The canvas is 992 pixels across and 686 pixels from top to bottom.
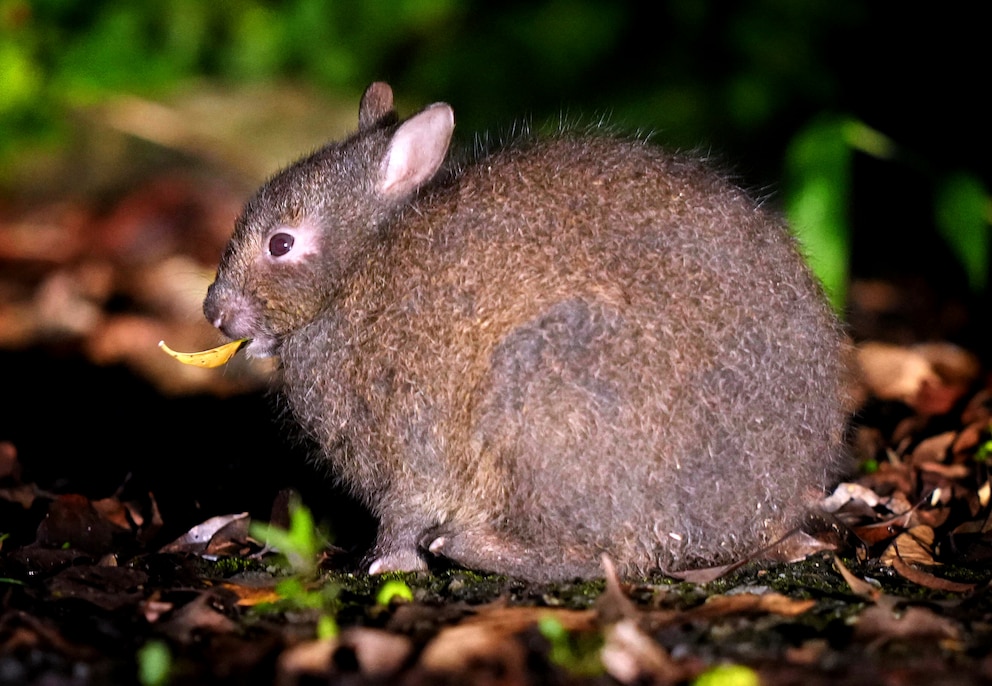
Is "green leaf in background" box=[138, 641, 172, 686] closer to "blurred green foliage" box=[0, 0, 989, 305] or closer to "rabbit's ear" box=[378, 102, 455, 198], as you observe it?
"rabbit's ear" box=[378, 102, 455, 198]

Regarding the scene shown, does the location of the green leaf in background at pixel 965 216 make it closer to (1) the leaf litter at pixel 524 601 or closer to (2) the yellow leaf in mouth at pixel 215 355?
(1) the leaf litter at pixel 524 601

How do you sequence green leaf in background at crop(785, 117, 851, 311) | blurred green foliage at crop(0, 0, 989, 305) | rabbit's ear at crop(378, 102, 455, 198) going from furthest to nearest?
blurred green foliage at crop(0, 0, 989, 305), green leaf in background at crop(785, 117, 851, 311), rabbit's ear at crop(378, 102, 455, 198)

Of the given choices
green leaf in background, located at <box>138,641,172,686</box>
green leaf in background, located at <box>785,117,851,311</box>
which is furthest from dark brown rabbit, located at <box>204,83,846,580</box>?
green leaf in background, located at <box>785,117,851,311</box>

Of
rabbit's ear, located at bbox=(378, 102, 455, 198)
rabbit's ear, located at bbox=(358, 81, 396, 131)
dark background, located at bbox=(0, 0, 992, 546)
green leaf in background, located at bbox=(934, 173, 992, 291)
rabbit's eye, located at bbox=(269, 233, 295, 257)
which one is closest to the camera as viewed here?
Result: rabbit's ear, located at bbox=(378, 102, 455, 198)

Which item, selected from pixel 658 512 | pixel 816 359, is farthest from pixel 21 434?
pixel 816 359

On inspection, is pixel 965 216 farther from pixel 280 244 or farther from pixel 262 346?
pixel 262 346

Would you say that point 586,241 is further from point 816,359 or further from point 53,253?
point 53,253

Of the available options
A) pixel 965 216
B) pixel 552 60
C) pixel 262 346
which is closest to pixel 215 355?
pixel 262 346
